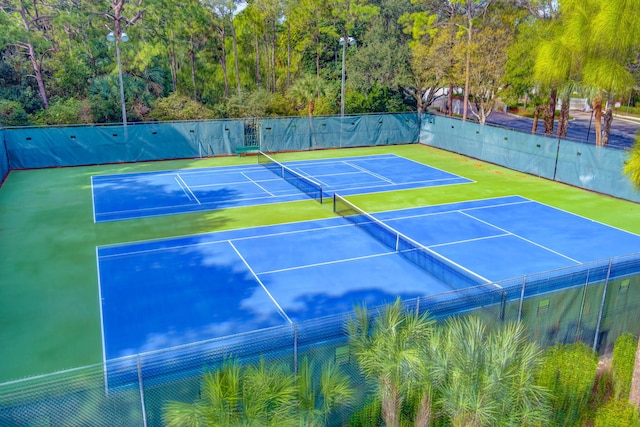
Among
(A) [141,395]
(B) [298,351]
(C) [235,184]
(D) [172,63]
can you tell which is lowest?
(C) [235,184]

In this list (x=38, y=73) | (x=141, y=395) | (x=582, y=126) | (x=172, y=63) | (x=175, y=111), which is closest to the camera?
(x=141, y=395)

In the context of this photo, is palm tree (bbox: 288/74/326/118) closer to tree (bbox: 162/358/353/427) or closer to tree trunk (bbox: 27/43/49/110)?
tree trunk (bbox: 27/43/49/110)

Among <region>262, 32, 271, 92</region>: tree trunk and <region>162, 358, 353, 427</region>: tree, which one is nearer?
<region>162, 358, 353, 427</region>: tree

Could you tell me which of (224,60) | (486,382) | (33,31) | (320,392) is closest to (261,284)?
(320,392)

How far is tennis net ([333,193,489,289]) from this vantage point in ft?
43.6

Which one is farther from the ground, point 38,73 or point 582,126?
point 38,73

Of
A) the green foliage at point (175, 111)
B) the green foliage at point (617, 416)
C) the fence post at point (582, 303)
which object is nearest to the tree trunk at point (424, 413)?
the green foliage at point (617, 416)

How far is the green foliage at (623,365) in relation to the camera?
8.77 metres

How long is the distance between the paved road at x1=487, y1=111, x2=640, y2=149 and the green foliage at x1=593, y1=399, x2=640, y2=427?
35.2 m

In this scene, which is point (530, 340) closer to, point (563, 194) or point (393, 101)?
point (563, 194)

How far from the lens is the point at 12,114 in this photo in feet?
102

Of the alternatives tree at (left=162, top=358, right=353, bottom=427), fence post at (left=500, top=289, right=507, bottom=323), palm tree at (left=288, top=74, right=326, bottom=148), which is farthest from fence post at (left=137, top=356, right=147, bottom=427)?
palm tree at (left=288, top=74, right=326, bottom=148)

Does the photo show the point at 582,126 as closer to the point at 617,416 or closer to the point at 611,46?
the point at 611,46

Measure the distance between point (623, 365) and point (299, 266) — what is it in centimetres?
809
